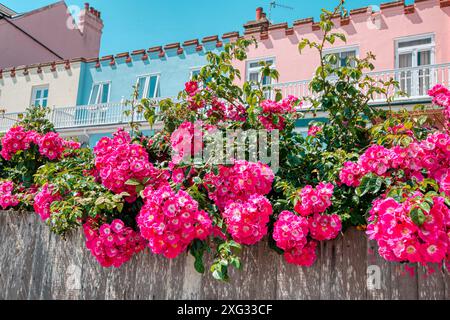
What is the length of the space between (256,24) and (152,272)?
45.5ft

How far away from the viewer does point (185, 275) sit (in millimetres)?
2734

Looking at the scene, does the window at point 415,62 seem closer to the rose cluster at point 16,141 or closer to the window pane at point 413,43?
the window pane at point 413,43

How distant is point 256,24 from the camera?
1553cm

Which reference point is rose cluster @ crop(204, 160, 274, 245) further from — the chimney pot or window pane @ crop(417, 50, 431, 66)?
the chimney pot

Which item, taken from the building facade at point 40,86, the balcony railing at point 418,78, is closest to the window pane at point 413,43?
the balcony railing at point 418,78

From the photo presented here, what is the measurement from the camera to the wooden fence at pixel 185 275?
229 centimetres

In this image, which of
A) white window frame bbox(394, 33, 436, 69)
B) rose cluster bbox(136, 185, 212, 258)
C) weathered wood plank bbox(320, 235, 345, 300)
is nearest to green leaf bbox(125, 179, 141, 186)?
rose cluster bbox(136, 185, 212, 258)

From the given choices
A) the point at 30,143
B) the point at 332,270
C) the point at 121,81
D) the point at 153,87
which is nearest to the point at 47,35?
the point at 121,81

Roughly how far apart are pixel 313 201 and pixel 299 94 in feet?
38.4

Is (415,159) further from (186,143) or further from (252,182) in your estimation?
(186,143)

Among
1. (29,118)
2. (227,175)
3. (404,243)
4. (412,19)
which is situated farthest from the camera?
(412,19)

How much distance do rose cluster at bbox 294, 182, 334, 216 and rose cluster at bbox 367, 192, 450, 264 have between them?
1.29 ft

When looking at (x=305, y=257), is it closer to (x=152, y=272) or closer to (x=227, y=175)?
(x=227, y=175)
